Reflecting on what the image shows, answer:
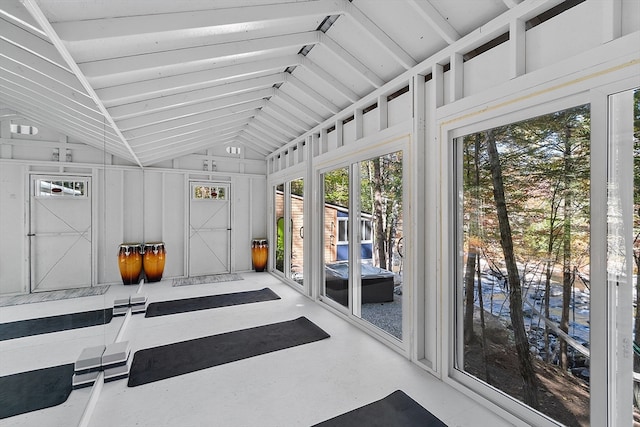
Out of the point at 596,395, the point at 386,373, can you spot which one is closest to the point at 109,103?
the point at 386,373

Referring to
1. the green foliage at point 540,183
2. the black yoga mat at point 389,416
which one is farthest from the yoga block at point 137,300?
the green foliage at point 540,183

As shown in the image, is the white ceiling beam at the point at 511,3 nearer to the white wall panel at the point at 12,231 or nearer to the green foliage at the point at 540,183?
the green foliage at the point at 540,183

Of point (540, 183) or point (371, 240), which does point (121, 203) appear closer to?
point (371, 240)

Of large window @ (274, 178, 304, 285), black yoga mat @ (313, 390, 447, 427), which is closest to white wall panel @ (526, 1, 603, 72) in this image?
black yoga mat @ (313, 390, 447, 427)

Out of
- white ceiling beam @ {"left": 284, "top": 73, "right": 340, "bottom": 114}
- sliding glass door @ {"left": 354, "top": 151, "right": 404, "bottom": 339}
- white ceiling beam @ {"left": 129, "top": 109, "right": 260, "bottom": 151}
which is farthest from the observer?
white ceiling beam @ {"left": 129, "top": 109, "right": 260, "bottom": 151}

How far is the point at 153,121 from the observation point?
3646mm

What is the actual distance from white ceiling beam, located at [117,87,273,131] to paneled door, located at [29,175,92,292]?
907 mm

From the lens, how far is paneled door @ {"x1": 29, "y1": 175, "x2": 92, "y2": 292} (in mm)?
2484

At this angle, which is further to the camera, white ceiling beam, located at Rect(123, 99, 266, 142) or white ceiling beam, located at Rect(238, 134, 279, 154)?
white ceiling beam, located at Rect(238, 134, 279, 154)

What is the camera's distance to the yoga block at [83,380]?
2240mm

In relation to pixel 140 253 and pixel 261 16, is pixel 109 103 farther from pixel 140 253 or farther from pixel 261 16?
pixel 140 253

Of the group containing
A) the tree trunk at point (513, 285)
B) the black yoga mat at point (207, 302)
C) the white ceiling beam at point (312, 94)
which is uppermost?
the white ceiling beam at point (312, 94)

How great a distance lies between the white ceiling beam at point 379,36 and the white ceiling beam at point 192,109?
1.93 metres

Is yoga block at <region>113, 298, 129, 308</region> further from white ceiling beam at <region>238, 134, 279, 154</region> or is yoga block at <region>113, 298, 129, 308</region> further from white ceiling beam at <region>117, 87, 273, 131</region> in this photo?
white ceiling beam at <region>238, 134, 279, 154</region>
